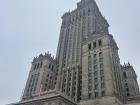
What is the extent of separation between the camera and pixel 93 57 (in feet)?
258

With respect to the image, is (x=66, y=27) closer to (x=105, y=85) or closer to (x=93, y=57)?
(x=93, y=57)

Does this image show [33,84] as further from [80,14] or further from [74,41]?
[80,14]

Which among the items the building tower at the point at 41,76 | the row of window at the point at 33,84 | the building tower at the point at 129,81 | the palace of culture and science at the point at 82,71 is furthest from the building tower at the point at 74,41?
the building tower at the point at 129,81

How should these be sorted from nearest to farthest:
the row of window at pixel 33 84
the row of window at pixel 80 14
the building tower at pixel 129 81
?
1. the row of window at pixel 33 84
2. the building tower at pixel 129 81
3. the row of window at pixel 80 14

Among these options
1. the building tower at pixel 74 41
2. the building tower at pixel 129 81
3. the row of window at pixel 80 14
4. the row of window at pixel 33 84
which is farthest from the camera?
the row of window at pixel 80 14

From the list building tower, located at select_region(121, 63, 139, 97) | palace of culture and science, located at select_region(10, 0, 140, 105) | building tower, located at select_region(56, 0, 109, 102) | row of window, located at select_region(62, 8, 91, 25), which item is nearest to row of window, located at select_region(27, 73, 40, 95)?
palace of culture and science, located at select_region(10, 0, 140, 105)

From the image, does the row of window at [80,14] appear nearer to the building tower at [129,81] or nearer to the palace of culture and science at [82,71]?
the palace of culture and science at [82,71]

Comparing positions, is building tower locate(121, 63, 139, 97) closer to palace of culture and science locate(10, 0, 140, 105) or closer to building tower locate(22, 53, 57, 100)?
palace of culture and science locate(10, 0, 140, 105)

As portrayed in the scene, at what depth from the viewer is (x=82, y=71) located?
7744cm

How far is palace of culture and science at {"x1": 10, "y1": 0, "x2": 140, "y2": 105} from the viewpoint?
6312 cm

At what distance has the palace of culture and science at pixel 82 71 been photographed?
6312 centimetres

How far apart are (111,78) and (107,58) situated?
9712 mm

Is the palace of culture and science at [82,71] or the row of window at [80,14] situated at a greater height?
the row of window at [80,14]

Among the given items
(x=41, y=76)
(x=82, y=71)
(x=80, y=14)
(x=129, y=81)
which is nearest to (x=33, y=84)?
(x=41, y=76)
